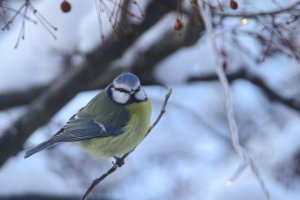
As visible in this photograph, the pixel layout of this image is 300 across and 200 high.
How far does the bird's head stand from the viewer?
2.73 m

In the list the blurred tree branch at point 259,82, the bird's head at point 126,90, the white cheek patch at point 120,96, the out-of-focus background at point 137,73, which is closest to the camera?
the bird's head at point 126,90

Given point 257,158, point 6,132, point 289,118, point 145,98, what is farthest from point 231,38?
point 289,118

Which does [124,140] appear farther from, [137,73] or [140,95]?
→ [137,73]

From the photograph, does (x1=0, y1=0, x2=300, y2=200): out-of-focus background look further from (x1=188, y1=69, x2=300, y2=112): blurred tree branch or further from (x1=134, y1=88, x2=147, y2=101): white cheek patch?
(x1=134, y1=88, x2=147, y2=101): white cheek patch

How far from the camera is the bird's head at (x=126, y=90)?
2729 millimetres

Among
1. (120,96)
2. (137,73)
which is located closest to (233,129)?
(120,96)

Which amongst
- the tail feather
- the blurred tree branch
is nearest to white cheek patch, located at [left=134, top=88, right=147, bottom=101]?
the tail feather

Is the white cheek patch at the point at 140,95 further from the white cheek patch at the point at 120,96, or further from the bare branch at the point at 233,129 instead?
the bare branch at the point at 233,129

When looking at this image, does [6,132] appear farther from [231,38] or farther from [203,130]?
[203,130]

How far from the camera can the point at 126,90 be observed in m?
2.79

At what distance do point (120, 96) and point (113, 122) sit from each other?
10 centimetres

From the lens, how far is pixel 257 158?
5449 millimetres

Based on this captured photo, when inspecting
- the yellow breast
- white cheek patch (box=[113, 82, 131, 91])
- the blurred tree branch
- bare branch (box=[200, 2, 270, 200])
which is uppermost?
bare branch (box=[200, 2, 270, 200])

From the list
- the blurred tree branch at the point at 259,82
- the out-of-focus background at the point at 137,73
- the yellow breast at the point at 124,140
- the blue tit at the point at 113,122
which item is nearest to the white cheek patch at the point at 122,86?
the blue tit at the point at 113,122
